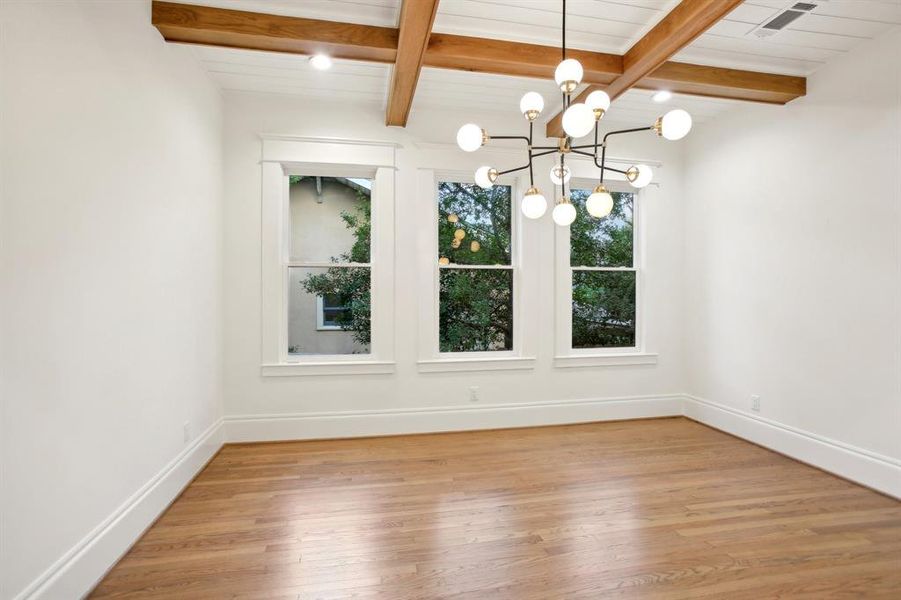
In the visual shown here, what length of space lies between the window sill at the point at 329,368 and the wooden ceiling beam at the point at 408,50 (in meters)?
2.10

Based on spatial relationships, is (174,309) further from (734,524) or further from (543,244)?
(734,524)

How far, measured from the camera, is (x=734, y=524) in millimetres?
2383

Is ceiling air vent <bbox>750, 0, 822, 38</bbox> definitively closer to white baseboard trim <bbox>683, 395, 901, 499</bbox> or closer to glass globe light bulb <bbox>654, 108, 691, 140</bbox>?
glass globe light bulb <bbox>654, 108, 691, 140</bbox>

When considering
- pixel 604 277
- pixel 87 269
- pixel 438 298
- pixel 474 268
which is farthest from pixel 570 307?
pixel 87 269

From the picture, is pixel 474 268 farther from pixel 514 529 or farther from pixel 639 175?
pixel 514 529

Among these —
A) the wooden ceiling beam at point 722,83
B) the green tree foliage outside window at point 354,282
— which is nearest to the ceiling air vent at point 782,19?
the wooden ceiling beam at point 722,83

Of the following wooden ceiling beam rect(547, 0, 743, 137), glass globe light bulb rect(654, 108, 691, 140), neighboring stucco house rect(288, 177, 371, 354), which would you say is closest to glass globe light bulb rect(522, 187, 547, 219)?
glass globe light bulb rect(654, 108, 691, 140)

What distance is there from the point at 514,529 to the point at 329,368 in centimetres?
210

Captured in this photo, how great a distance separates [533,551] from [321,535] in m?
1.06

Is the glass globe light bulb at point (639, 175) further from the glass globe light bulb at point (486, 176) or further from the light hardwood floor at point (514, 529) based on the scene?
the light hardwood floor at point (514, 529)

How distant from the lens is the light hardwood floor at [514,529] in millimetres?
1896

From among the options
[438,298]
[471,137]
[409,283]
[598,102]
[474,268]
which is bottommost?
[438,298]

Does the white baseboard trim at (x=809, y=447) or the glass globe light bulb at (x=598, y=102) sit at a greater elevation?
the glass globe light bulb at (x=598, y=102)

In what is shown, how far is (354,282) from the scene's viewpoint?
3965mm
